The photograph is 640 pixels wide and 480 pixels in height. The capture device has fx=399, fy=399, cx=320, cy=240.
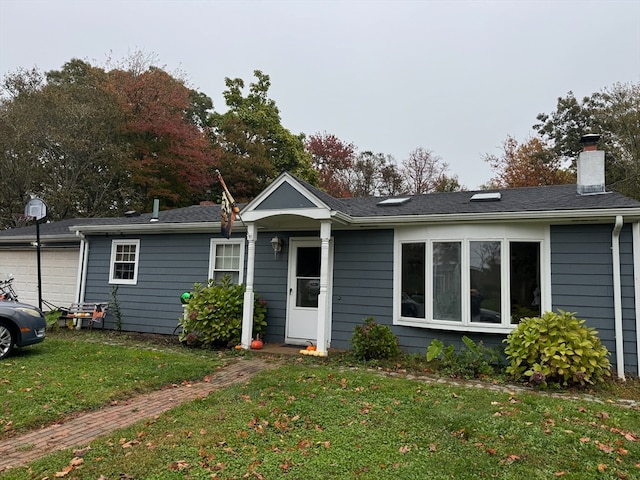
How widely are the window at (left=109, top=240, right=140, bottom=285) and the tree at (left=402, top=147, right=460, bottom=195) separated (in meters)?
18.6

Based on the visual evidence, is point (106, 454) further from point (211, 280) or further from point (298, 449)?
point (211, 280)

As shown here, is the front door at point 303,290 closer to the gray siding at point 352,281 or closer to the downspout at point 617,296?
the gray siding at point 352,281

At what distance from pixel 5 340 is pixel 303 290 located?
5.11 metres

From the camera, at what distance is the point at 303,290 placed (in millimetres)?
8250

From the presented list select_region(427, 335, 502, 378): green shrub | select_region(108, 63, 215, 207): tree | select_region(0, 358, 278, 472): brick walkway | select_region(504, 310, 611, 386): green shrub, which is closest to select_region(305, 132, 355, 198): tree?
select_region(108, 63, 215, 207): tree

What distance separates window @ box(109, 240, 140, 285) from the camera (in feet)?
32.3

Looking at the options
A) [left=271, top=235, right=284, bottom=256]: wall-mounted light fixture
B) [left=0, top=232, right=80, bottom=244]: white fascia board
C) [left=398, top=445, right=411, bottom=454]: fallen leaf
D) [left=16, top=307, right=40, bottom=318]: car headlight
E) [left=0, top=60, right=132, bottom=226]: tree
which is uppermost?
[left=0, top=60, right=132, bottom=226]: tree

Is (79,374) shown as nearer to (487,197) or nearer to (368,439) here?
(368,439)

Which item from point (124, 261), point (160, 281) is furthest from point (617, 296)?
point (124, 261)

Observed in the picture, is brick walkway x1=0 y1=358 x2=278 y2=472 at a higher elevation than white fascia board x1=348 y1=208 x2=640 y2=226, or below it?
below

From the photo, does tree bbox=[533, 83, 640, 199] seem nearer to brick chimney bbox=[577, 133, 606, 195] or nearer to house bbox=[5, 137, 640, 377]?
brick chimney bbox=[577, 133, 606, 195]

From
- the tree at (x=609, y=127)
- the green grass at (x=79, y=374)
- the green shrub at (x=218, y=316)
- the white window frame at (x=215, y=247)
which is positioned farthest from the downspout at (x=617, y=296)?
the tree at (x=609, y=127)

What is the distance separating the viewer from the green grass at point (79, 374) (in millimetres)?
4305

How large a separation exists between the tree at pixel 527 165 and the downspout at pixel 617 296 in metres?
17.1
